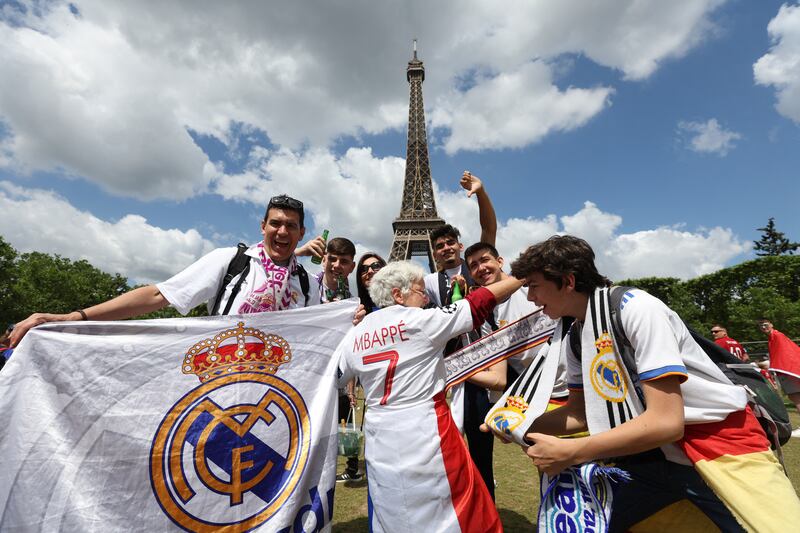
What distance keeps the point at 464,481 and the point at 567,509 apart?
2.01 feet

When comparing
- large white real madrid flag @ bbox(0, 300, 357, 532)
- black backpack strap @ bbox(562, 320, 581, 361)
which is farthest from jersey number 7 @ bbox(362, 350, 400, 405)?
black backpack strap @ bbox(562, 320, 581, 361)

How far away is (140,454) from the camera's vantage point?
8.58 feet

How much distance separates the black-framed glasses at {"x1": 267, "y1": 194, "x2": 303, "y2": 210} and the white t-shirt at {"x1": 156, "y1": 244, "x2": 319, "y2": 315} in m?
0.39

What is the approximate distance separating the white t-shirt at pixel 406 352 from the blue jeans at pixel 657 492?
3.69 ft

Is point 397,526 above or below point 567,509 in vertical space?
below

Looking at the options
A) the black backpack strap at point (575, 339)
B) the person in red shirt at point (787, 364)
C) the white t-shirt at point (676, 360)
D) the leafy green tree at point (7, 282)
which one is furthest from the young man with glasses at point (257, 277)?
the leafy green tree at point (7, 282)

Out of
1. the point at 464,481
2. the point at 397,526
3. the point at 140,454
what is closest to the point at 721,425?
the point at 464,481

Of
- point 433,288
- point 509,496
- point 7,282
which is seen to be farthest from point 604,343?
point 7,282

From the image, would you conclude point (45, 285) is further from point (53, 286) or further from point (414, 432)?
point (414, 432)

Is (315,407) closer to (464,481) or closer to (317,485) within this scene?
(317,485)

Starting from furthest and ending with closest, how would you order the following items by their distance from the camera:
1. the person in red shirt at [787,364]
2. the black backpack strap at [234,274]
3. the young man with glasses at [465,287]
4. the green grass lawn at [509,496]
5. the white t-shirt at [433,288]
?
the person in red shirt at [787,364] < the white t-shirt at [433,288] < the green grass lawn at [509,496] < the young man with glasses at [465,287] < the black backpack strap at [234,274]

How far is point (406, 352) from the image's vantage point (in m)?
2.42

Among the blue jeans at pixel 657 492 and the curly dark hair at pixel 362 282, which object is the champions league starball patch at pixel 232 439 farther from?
the blue jeans at pixel 657 492

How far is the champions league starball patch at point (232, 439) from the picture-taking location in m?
2.62
